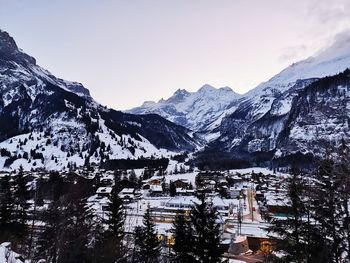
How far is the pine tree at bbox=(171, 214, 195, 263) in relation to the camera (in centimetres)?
1923

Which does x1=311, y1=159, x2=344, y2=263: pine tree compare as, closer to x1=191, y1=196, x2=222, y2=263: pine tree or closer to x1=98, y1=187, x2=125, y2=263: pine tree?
x1=191, y1=196, x2=222, y2=263: pine tree

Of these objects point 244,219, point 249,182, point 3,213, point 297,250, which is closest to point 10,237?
point 3,213

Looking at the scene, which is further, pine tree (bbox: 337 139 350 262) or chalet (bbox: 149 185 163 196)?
chalet (bbox: 149 185 163 196)

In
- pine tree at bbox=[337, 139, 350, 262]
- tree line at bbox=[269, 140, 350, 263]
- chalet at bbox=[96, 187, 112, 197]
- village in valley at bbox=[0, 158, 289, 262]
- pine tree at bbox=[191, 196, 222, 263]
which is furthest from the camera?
chalet at bbox=[96, 187, 112, 197]

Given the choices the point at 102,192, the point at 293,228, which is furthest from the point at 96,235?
the point at 102,192

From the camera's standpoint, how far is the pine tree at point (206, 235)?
18391 millimetres

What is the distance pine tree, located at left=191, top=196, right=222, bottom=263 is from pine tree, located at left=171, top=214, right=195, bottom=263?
47cm

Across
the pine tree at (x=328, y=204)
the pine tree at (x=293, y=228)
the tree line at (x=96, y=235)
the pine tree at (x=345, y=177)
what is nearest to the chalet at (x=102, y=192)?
the tree line at (x=96, y=235)

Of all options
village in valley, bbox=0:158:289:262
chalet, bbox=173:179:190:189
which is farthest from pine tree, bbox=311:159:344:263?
chalet, bbox=173:179:190:189

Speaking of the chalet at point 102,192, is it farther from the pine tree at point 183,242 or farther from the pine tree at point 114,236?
the pine tree at point 183,242

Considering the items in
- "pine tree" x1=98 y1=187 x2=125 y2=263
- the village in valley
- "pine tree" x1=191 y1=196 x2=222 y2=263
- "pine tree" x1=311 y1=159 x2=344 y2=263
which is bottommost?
the village in valley

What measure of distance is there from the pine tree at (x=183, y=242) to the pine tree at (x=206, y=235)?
18.6 inches

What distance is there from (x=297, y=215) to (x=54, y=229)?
65.6 feet

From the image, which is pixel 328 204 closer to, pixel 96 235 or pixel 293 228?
pixel 293 228
